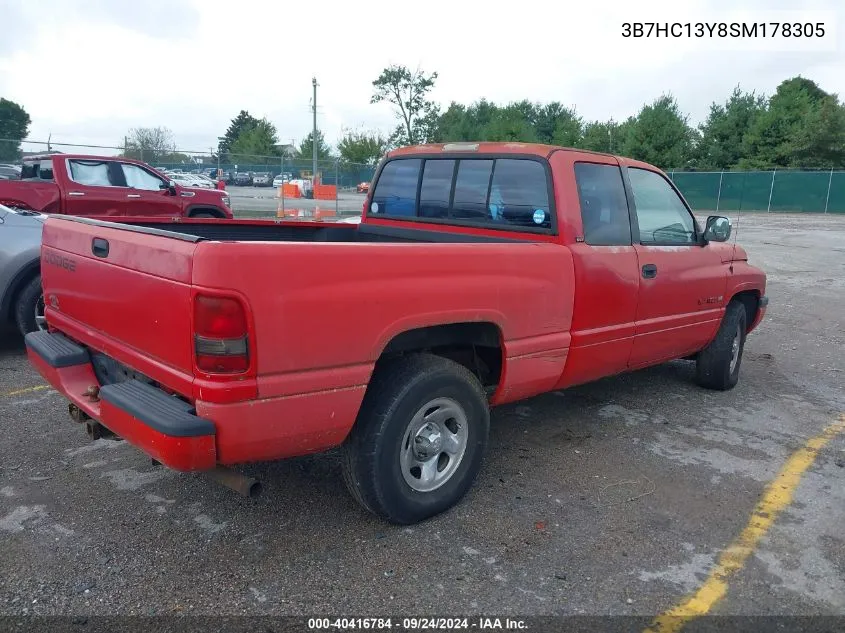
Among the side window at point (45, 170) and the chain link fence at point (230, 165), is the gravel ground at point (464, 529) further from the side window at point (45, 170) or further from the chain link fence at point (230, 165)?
the chain link fence at point (230, 165)

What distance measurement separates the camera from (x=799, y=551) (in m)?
3.28

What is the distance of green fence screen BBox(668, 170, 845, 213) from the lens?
1421 inches

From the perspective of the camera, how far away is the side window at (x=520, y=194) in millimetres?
4121

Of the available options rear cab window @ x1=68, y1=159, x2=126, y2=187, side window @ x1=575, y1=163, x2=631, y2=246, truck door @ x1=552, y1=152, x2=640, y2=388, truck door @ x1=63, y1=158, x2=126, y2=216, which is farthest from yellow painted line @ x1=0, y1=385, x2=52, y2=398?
rear cab window @ x1=68, y1=159, x2=126, y2=187

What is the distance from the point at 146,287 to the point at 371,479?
1.26 metres

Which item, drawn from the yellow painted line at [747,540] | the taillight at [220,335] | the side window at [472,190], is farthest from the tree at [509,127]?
the taillight at [220,335]

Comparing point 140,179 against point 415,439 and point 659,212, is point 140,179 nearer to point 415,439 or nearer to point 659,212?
point 659,212

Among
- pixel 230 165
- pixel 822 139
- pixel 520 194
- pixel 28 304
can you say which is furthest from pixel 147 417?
pixel 822 139

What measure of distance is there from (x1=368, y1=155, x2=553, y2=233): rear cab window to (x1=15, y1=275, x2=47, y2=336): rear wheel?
3.04 metres

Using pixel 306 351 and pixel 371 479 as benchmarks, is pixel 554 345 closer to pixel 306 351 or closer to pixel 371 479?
pixel 371 479

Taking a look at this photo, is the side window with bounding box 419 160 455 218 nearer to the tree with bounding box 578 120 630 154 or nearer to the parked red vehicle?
the parked red vehicle

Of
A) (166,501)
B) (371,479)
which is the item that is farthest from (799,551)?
(166,501)

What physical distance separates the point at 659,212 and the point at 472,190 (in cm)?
137

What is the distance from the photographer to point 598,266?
407 centimetres
